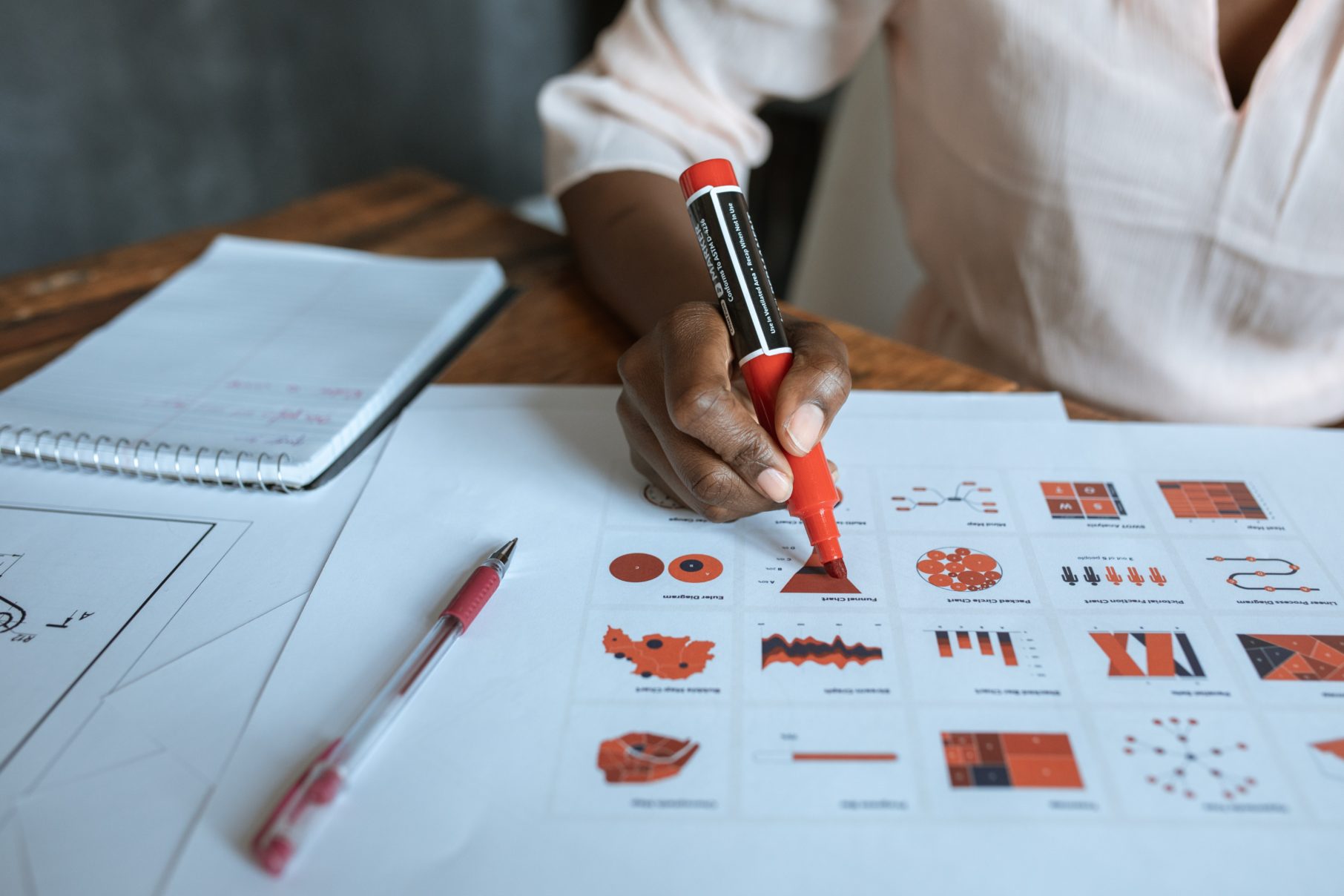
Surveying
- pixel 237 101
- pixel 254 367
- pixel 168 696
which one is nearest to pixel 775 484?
pixel 168 696

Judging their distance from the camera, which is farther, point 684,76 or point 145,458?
point 684,76

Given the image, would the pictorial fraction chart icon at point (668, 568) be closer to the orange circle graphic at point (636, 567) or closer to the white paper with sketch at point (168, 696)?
the orange circle graphic at point (636, 567)

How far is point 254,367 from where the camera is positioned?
1.92 ft

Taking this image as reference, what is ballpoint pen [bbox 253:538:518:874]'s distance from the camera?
0.30m

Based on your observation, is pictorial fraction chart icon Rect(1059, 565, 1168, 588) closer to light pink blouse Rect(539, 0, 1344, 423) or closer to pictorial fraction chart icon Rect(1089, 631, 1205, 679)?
pictorial fraction chart icon Rect(1089, 631, 1205, 679)

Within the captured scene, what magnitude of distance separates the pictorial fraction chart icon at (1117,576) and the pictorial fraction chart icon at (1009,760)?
9cm

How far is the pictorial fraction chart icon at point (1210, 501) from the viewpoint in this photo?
447 millimetres

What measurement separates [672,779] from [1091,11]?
1.80 ft

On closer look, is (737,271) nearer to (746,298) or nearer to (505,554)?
(746,298)

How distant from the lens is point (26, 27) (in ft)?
3.08


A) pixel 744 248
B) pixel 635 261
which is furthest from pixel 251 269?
pixel 744 248

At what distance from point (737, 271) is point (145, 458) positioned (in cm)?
32

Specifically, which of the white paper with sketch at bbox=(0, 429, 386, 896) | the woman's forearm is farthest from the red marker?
the white paper with sketch at bbox=(0, 429, 386, 896)

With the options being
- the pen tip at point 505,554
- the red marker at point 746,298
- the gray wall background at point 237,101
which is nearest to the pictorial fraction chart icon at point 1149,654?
the red marker at point 746,298
